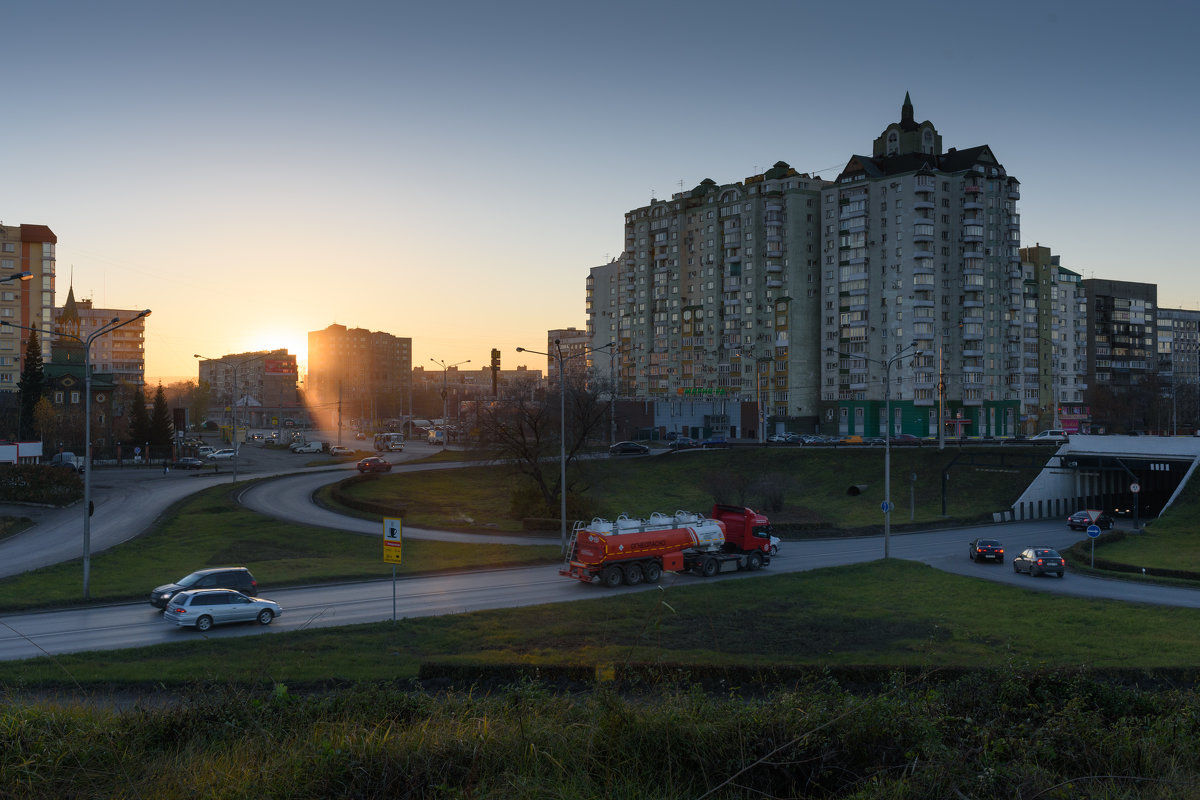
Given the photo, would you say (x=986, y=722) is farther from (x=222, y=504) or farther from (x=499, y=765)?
(x=222, y=504)

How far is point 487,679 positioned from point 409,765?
12002 millimetres

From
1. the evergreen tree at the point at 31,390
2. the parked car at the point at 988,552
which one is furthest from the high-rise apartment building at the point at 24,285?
the parked car at the point at 988,552

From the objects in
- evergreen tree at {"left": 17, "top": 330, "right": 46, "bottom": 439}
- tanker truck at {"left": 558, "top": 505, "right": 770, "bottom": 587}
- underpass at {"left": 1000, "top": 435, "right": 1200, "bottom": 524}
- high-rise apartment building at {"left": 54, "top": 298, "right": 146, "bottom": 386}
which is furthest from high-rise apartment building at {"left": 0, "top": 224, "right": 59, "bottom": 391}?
underpass at {"left": 1000, "top": 435, "right": 1200, "bottom": 524}

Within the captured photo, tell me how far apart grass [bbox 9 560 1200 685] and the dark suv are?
13.0 feet

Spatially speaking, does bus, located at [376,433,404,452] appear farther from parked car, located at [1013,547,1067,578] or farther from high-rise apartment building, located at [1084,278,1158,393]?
high-rise apartment building, located at [1084,278,1158,393]

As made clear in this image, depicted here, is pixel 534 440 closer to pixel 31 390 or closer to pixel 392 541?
pixel 392 541

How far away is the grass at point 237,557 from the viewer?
104 ft

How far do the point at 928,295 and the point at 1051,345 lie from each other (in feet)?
142

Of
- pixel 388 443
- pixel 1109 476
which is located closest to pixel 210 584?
pixel 1109 476

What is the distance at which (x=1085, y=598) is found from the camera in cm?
3247

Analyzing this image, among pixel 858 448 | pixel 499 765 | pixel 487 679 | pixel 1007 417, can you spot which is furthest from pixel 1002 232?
pixel 499 765

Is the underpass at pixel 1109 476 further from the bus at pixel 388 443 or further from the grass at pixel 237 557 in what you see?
the bus at pixel 388 443

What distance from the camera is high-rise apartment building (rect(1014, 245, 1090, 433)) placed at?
13238 cm

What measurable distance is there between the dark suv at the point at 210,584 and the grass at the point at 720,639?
396 cm
